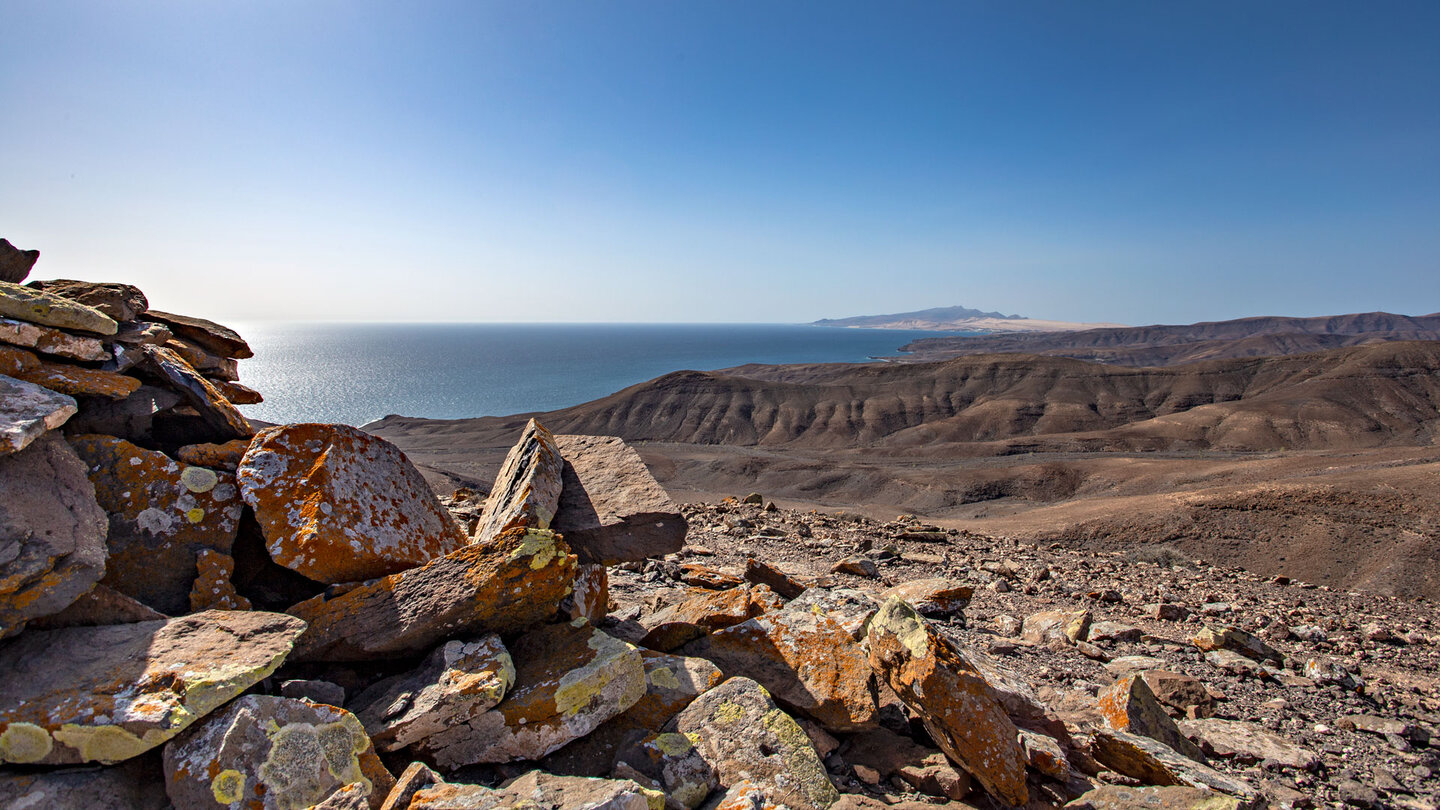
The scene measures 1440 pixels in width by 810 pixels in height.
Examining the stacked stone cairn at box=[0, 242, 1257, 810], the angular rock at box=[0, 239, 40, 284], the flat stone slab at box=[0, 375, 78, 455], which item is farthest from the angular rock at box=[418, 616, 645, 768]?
the angular rock at box=[0, 239, 40, 284]

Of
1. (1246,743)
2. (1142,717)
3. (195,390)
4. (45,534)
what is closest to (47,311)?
(195,390)

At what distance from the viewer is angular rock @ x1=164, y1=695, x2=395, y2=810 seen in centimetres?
315

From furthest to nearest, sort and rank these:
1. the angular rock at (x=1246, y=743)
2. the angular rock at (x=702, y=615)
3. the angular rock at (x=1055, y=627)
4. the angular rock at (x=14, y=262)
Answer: the angular rock at (x=1055, y=627) < the angular rock at (x=1246, y=743) < the angular rock at (x=702, y=615) < the angular rock at (x=14, y=262)

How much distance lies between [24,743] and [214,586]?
1.55 metres

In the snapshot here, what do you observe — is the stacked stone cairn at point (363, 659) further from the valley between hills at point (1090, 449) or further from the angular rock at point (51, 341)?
the valley between hills at point (1090, 449)

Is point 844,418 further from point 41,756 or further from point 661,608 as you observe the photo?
point 41,756

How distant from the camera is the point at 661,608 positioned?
7.43m

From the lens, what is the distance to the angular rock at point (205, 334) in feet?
22.0

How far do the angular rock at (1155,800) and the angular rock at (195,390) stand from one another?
780 centimetres

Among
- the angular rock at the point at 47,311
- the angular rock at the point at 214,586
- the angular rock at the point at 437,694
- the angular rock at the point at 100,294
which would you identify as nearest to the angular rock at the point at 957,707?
the angular rock at the point at 437,694

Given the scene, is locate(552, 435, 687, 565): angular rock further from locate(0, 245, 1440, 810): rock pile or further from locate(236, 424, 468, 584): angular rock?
locate(236, 424, 468, 584): angular rock

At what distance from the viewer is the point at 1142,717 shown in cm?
569

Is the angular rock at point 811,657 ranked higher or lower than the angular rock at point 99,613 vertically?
lower

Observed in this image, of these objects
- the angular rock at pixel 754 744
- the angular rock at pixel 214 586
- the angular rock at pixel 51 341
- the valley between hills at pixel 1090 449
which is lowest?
the valley between hills at pixel 1090 449
